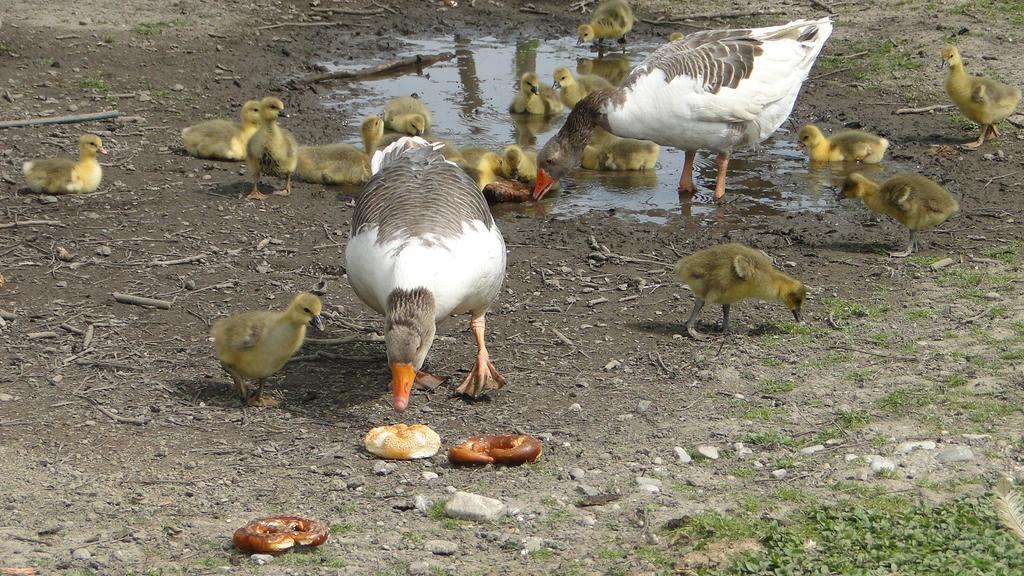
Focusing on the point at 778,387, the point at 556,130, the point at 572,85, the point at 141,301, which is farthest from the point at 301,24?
the point at 778,387

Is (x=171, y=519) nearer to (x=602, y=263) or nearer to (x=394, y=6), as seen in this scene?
(x=602, y=263)

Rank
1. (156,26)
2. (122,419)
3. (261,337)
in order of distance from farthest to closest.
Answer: (156,26) → (261,337) → (122,419)

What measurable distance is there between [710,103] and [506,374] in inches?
165

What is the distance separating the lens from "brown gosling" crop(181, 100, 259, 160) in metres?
11.4

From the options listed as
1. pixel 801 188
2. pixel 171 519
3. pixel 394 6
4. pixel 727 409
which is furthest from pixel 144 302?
pixel 394 6

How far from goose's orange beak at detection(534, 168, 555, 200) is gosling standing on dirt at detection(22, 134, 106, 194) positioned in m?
3.96

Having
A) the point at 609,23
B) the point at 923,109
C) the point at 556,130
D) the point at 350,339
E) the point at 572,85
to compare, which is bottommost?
the point at 350,339

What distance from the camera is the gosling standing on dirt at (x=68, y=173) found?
33.0 feet

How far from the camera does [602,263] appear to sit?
9281mm

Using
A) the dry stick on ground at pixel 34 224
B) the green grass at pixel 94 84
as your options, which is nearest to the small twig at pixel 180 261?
the dry stick on ground at pixel 34 224

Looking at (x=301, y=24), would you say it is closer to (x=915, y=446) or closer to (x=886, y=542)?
(x=915, y=446)

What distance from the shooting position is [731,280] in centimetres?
767

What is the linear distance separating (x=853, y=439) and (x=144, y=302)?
4.80 meters

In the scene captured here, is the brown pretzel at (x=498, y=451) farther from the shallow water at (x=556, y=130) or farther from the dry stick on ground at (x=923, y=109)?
the dry stick on ground at (x=923, y=109)
